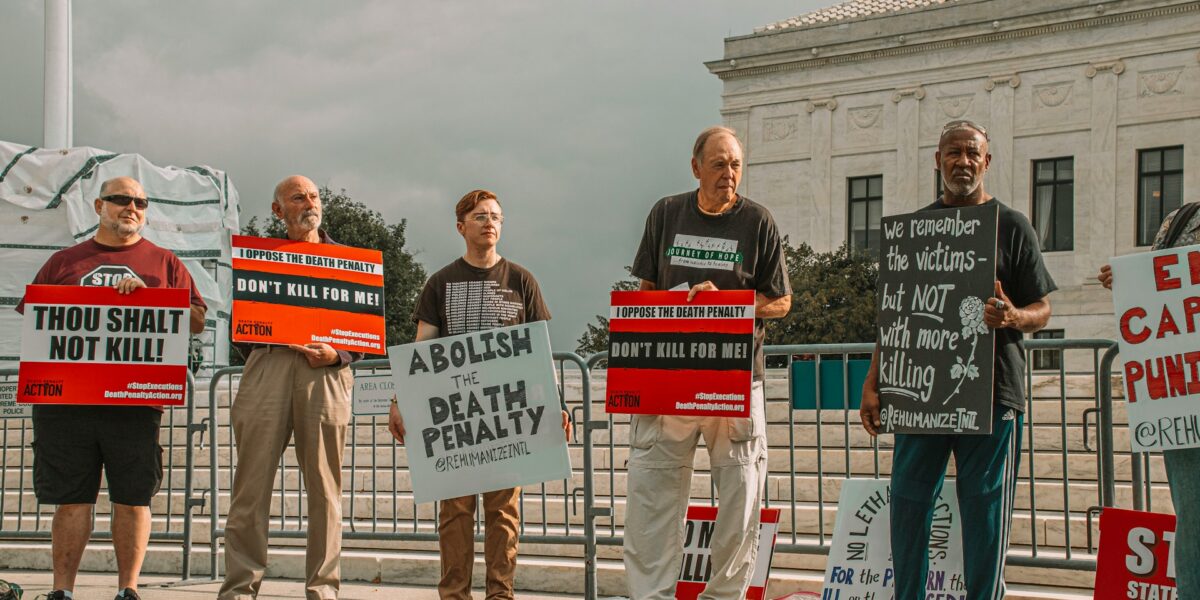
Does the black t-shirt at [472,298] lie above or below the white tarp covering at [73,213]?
below

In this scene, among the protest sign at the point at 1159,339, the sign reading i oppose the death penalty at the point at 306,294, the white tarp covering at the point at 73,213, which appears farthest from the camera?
the white tarp covering at the point at 73,213

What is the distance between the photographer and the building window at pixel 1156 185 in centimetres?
4059

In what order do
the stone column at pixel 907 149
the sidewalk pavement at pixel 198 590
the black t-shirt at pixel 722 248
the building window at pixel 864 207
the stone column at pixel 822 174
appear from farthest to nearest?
1. the stone column at pixel 822 174
2. the building window at pixel 864 207
3. the stone column at pixel 907 149
4. the sidewalk pavement at pixel 198 590
5. the black t-shirt at pixel 722 248

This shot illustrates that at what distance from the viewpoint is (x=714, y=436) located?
5859mm

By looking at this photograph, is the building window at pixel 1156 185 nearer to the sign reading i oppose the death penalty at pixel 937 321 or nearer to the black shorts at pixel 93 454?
the sign reading i oppose the death penalty at pixel 937 321

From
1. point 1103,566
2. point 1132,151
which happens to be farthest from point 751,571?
point 1132,151

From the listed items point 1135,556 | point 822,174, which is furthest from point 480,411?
point 822,174

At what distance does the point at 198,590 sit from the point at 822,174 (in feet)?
130

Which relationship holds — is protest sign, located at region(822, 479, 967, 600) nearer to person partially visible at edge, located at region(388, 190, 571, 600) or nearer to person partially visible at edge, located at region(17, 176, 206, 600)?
person partially visible at edge, located at region(388, 190, 571, 600)

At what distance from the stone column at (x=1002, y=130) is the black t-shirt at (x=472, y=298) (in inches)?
1541

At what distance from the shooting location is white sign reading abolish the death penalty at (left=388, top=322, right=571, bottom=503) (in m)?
6.48

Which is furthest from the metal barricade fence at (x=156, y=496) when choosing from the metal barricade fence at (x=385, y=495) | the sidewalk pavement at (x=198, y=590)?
the sidewalk pavement at (x=198, y=590)

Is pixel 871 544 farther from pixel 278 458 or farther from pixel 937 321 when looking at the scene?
pixel 278 458

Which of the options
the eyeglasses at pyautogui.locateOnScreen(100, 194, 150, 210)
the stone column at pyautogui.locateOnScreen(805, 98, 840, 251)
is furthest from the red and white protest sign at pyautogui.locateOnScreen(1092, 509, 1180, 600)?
the stone column at pyautogui.locateOnScreen(805, 98, 840, 251)
